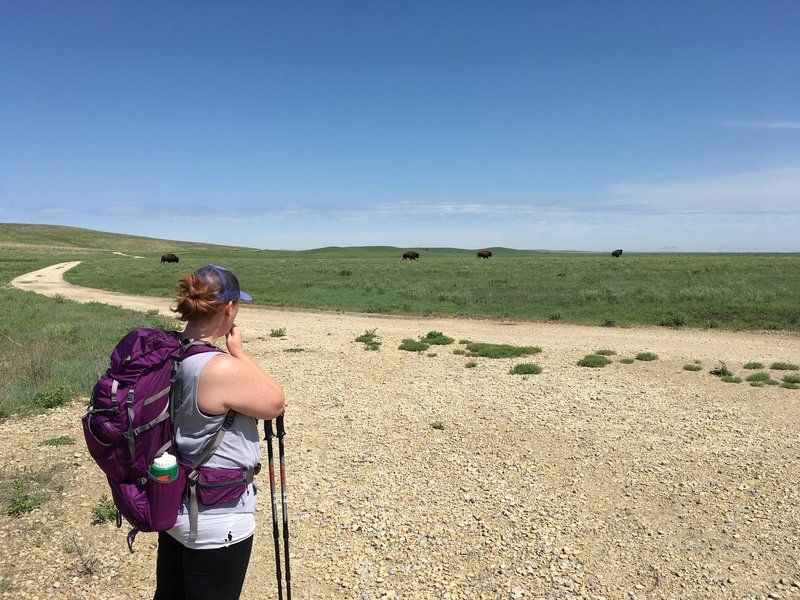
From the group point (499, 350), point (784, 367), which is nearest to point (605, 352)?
point (499, 350)

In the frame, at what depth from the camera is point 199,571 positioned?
8.32 ft

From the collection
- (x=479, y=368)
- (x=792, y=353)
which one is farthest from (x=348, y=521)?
(x=792, y=353)

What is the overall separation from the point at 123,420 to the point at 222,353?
48 cm

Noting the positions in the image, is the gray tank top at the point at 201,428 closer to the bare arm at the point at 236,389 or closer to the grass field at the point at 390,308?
the bare arm at the point at 236,389

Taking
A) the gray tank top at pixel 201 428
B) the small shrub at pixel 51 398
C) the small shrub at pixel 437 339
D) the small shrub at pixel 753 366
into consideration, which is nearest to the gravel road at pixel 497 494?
the small shrub at pixel 51 398

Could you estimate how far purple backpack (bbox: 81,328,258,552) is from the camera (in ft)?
7.39

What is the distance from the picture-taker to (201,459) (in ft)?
8.02

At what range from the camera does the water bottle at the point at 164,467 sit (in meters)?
2.30

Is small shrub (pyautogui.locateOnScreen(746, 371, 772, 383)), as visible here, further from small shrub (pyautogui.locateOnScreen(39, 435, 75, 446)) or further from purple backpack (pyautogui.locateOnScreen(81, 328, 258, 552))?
small shrub (pyautogui.locateOnScreen(39, 435, 75, 446))

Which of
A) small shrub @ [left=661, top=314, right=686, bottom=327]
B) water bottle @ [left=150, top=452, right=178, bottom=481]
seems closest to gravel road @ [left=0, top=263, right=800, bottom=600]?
water bottle @ [left=150, top=452, right=178, bottom=481]

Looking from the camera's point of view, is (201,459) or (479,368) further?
(479,368)

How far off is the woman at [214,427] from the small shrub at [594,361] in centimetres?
1091

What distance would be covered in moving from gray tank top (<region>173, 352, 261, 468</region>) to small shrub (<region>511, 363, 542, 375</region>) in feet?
31.6

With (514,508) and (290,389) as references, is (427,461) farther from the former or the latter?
(290,389)
